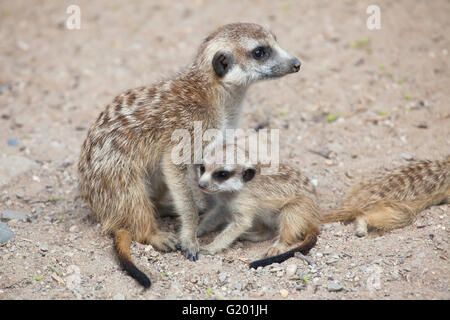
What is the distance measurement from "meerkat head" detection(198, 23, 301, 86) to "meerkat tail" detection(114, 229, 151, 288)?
1213 mm

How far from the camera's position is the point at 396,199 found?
3.24 metres

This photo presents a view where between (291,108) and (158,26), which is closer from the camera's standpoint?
(291,108)

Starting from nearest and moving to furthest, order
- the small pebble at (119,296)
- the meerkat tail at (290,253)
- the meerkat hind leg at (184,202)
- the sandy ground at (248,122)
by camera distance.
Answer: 1. the small pebble at (119,296)
2. the sandy ground at (248,122)
3. the meerkat tail at (290,253)
4. the meerkat hind leg at (184,202)

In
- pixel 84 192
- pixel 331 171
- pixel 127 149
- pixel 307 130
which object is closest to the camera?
pixel 127 149

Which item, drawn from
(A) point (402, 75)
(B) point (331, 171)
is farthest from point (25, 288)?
(A) point (402, 75)

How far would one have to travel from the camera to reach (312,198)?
129 inches

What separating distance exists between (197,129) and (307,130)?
1.56m

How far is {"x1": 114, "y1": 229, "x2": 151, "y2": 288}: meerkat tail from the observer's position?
8.54 ft

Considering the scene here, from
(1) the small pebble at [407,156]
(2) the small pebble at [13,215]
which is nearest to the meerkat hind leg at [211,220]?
(2) the small pebble at [13,215]

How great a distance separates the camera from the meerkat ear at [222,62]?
10.4 ft

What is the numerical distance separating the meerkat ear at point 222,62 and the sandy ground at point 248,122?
0.99 meters

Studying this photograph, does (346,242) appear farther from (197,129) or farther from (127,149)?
(127,149)

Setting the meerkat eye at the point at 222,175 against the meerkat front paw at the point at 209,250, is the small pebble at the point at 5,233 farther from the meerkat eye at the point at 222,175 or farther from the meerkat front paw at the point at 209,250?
the meerkat eye at the point at 222,175

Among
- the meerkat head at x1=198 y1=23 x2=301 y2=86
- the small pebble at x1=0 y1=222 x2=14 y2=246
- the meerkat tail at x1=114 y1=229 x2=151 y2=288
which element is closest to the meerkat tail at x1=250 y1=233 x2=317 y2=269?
the meerkat tail at x1=114 y1=229 x2=151 y2=288
